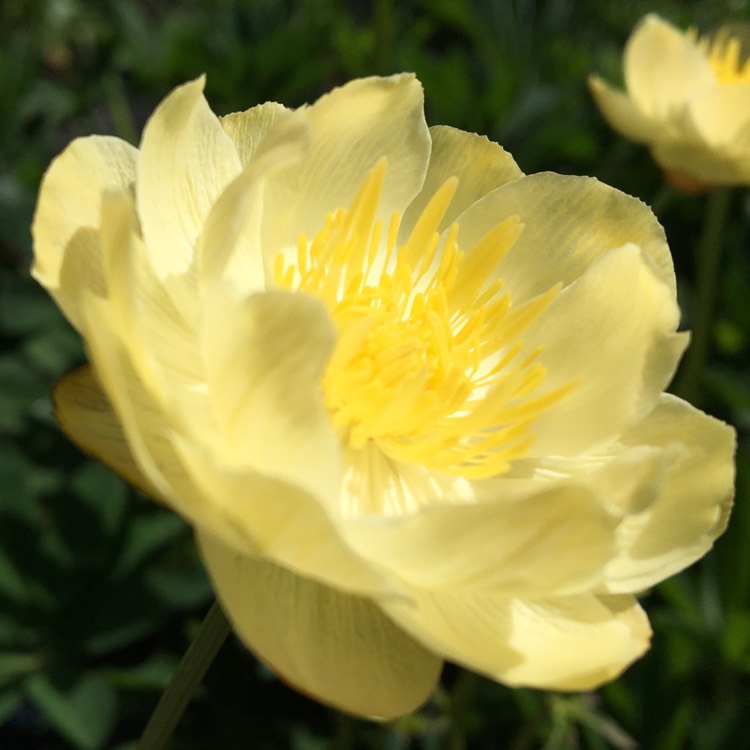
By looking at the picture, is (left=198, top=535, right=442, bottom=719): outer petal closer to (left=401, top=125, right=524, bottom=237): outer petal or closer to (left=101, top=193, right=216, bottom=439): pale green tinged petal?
(left=101, top=193, right=216, bottom=439): pale green tinged petal

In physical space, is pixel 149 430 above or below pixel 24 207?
above

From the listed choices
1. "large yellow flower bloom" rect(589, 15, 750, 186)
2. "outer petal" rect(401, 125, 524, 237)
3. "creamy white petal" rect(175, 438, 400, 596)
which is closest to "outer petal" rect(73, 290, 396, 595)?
"creamy white petal" rect(175, 438, 400, 596)

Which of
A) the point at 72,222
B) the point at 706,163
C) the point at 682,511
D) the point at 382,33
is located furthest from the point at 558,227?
the point at 382,33

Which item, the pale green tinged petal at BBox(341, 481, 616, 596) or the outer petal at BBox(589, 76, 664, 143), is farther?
the outer petal at BBox(589, 76, 664, 143)

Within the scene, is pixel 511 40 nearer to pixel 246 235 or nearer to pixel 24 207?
pixel 24 207

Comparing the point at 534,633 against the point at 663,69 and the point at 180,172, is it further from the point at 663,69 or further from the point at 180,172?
the point at 663,69

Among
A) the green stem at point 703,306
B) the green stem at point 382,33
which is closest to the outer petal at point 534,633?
the green stem at point 703,306

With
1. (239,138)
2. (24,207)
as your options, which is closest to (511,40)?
(24,207)
